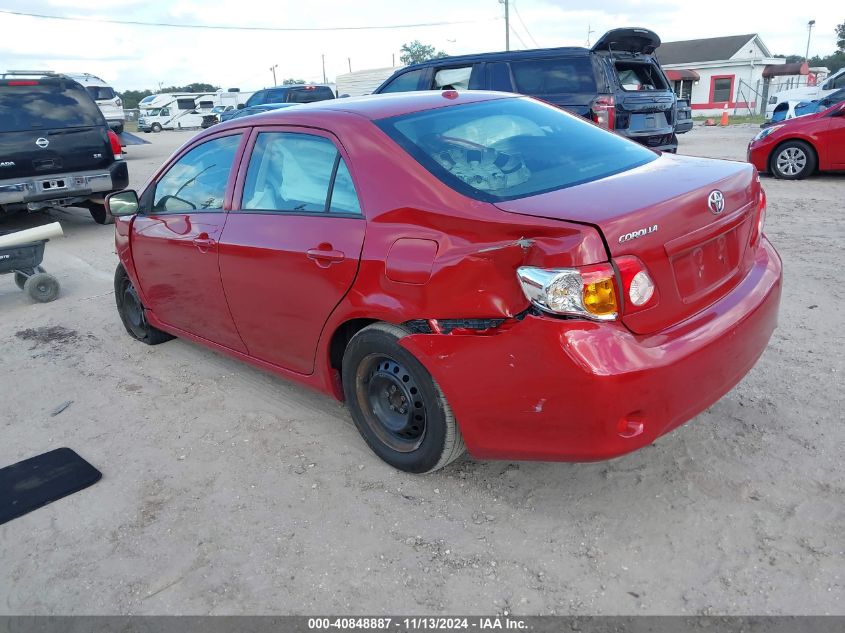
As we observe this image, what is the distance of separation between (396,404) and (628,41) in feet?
26.2

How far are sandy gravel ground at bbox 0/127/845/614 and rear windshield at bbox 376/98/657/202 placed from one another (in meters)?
1.33

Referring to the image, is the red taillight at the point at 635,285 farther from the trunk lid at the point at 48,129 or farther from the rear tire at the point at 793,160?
the rear tire at the point at 793,160

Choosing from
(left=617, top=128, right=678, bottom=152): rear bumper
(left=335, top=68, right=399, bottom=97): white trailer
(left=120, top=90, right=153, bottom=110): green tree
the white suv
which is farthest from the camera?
(left=120, top=90, right=153, bottom=110): green tree

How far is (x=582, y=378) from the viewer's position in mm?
2324

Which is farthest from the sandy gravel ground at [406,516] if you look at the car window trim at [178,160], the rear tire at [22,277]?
the rear tire at [22,277]

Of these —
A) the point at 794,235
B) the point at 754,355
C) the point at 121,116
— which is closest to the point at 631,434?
the point at 754,355

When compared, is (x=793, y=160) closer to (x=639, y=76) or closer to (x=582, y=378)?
(x=639, y=76)

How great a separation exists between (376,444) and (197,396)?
1.52 metres

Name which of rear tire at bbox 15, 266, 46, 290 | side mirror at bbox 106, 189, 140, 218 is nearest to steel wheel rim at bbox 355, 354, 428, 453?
side mirror at bbox 106, 189, 140, 218

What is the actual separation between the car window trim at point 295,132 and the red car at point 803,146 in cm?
901

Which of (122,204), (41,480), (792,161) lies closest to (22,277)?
(122,204)

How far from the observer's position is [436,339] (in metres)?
2.68

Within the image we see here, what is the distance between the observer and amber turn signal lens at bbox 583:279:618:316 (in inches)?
91.4

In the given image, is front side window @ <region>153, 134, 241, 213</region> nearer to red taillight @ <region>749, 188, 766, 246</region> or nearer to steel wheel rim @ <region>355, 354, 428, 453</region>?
steel wheel rim @ <region>355, 354, 428, 453</region>
